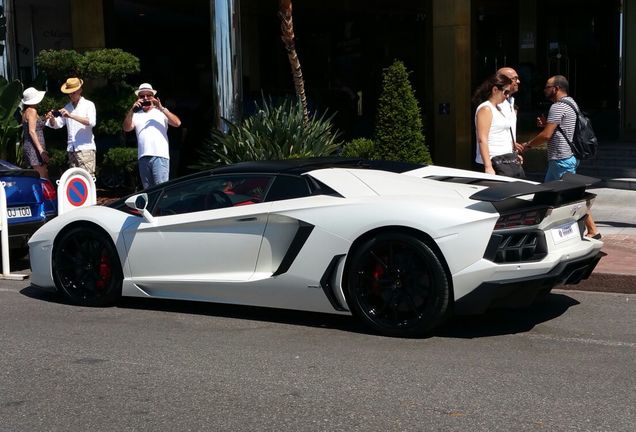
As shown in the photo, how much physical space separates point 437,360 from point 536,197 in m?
1.33

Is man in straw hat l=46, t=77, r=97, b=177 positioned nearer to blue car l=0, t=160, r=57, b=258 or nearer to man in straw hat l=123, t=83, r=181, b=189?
man in straw hat l=123, t=83, r=181, b=189

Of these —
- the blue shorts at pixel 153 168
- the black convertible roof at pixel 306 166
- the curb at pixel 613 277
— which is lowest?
the curb at pixel 613 277

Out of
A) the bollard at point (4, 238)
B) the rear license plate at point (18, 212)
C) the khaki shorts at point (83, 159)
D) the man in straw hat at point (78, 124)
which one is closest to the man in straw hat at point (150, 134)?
the man in straw hat at point (78, 124)

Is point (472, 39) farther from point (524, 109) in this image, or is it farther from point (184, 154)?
point (184, 154)

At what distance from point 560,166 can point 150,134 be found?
4625 mm

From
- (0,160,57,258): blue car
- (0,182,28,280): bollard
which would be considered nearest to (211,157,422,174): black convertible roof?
(0,182,28,280): bollard

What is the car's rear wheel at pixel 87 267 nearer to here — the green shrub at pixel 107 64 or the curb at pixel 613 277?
the curb at pixel 613 277

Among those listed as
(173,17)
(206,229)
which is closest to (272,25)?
(173,17)

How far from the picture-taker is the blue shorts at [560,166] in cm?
926

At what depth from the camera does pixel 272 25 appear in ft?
88.9

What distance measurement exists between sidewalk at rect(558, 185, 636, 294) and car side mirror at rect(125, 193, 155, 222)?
3546 mm

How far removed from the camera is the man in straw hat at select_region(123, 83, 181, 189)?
10977 mm

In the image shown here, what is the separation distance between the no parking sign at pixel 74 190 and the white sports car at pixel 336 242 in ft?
6.80

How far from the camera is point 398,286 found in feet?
21.4
